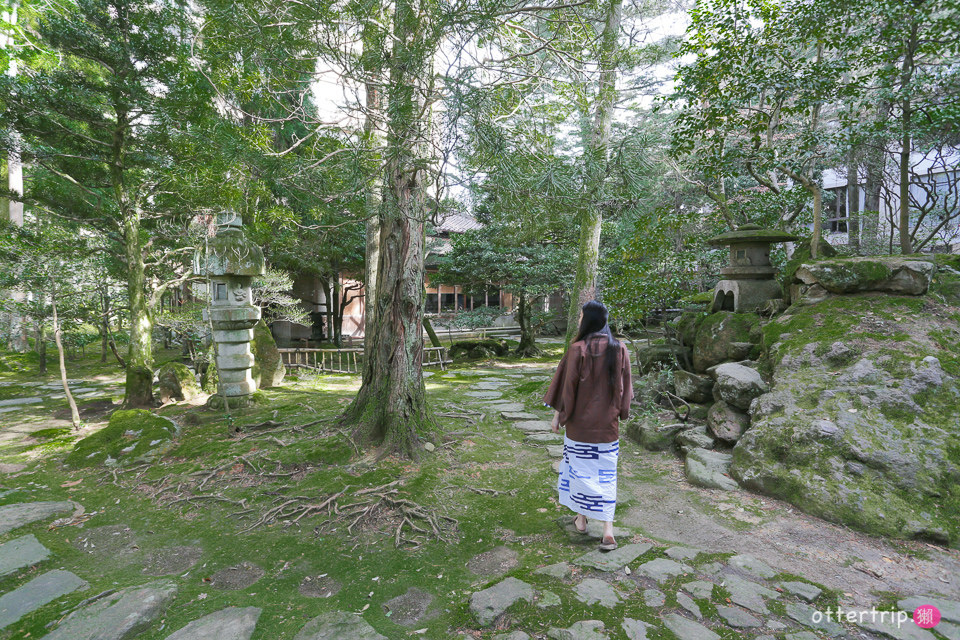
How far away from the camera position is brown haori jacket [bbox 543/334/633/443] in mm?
3273

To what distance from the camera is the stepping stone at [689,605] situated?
2459 millimetres

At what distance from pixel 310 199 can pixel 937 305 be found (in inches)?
284

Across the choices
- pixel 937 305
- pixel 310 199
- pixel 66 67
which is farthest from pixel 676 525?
pixel 66 67

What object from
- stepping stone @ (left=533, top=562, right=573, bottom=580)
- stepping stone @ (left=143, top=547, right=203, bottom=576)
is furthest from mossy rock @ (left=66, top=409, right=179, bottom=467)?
stepping stone @ (left=533, top=562, right=573, bottom=580)

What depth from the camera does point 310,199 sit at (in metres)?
5.56

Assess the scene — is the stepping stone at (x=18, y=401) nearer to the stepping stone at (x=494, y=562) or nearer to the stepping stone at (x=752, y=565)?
the stepping stone at (x=494, y=562)

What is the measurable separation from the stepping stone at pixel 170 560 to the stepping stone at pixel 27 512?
151 cm

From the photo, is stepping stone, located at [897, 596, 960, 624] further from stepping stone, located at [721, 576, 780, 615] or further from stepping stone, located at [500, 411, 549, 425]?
stepping stone, located at [500, 411, 549, 425]

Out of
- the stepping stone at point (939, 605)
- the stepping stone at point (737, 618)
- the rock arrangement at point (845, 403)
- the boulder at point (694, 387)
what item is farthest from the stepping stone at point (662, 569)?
the boulder at point (694, 387)

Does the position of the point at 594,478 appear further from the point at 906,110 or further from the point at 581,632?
the point at 906,110

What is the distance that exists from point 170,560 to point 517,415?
185 inches

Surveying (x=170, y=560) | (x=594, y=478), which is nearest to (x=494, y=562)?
(x=594, y=478)

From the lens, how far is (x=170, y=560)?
3303 millimetres

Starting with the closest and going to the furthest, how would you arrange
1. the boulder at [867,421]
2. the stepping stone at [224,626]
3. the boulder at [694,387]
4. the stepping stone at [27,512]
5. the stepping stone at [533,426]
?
1. the stepping stone at [224,626]
2. the boulder at [867,421]
3. the stepping stone at [27,512]
4. the boulder at [694,387]
5. the stepping stone at [533,426]
